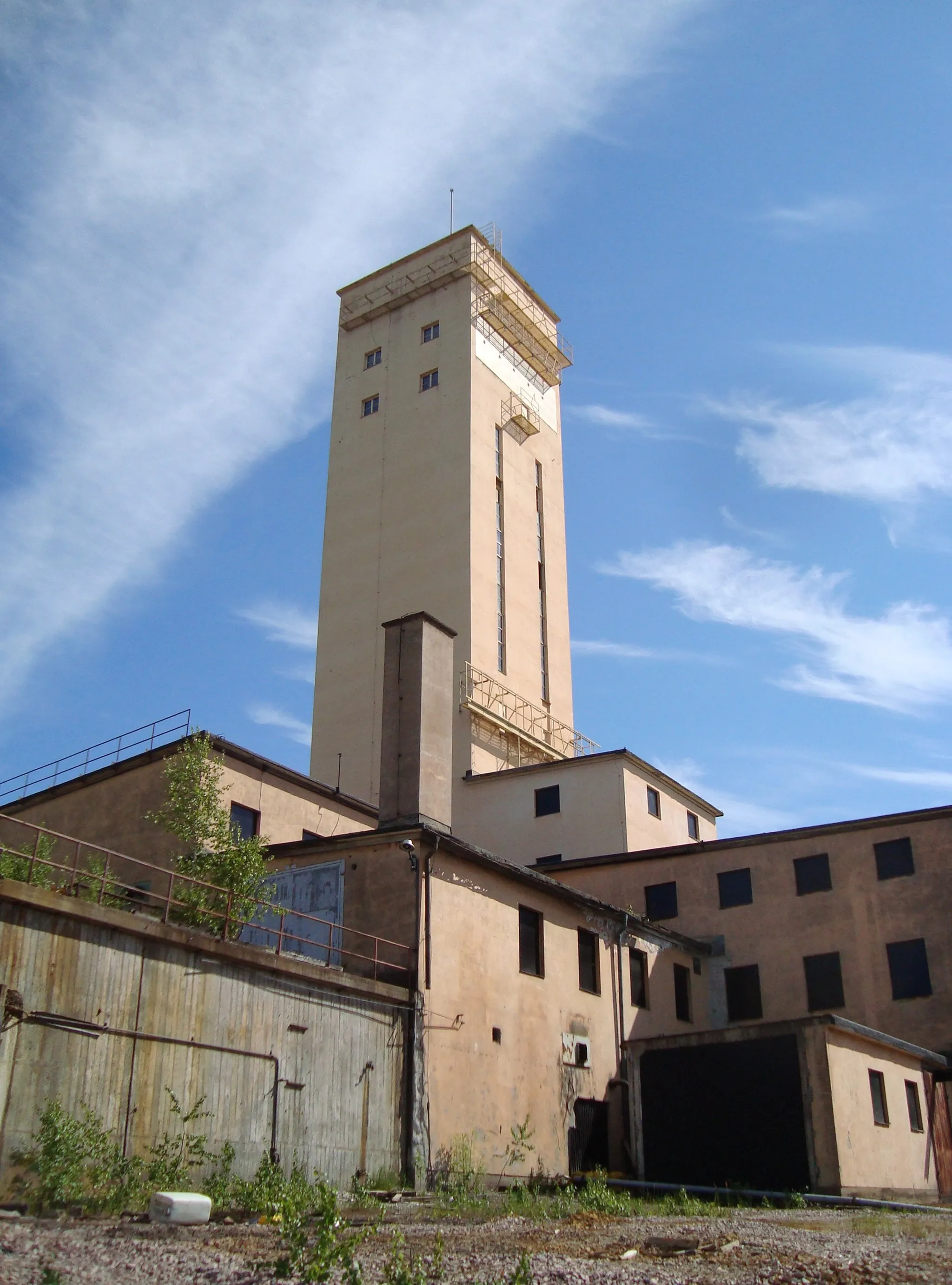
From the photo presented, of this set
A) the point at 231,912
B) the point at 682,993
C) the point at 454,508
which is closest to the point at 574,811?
the point at 682,993

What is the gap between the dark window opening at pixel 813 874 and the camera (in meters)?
30.5

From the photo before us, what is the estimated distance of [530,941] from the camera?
24.2m

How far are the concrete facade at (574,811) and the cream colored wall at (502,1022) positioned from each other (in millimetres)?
9625

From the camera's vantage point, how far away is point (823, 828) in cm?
3075

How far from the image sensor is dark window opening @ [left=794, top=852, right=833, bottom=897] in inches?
1200

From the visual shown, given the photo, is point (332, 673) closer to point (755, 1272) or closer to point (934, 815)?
point (934, 815)

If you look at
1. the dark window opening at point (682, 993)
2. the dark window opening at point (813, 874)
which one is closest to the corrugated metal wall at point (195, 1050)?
the dark window opening at point (682, 993)

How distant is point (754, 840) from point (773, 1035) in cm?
946

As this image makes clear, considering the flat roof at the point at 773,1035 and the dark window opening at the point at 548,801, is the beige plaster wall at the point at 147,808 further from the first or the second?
the flat roof at the point at 773,1035

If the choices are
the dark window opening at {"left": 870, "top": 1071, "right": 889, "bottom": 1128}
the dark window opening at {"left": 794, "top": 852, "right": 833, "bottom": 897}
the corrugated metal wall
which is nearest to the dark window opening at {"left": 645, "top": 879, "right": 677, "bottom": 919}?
the dark window opening at {"left": 794, "top": 852, "right": 833, "bottom": 897}

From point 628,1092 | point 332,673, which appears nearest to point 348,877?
point 628,1092

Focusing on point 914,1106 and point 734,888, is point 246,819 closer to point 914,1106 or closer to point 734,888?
point 734,888

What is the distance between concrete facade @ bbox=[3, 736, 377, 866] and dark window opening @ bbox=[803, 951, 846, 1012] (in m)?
12.6

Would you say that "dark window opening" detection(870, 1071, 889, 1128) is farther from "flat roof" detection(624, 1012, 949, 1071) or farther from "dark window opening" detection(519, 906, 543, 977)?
"dark window opening" detection(519, 906, 543, 977)
